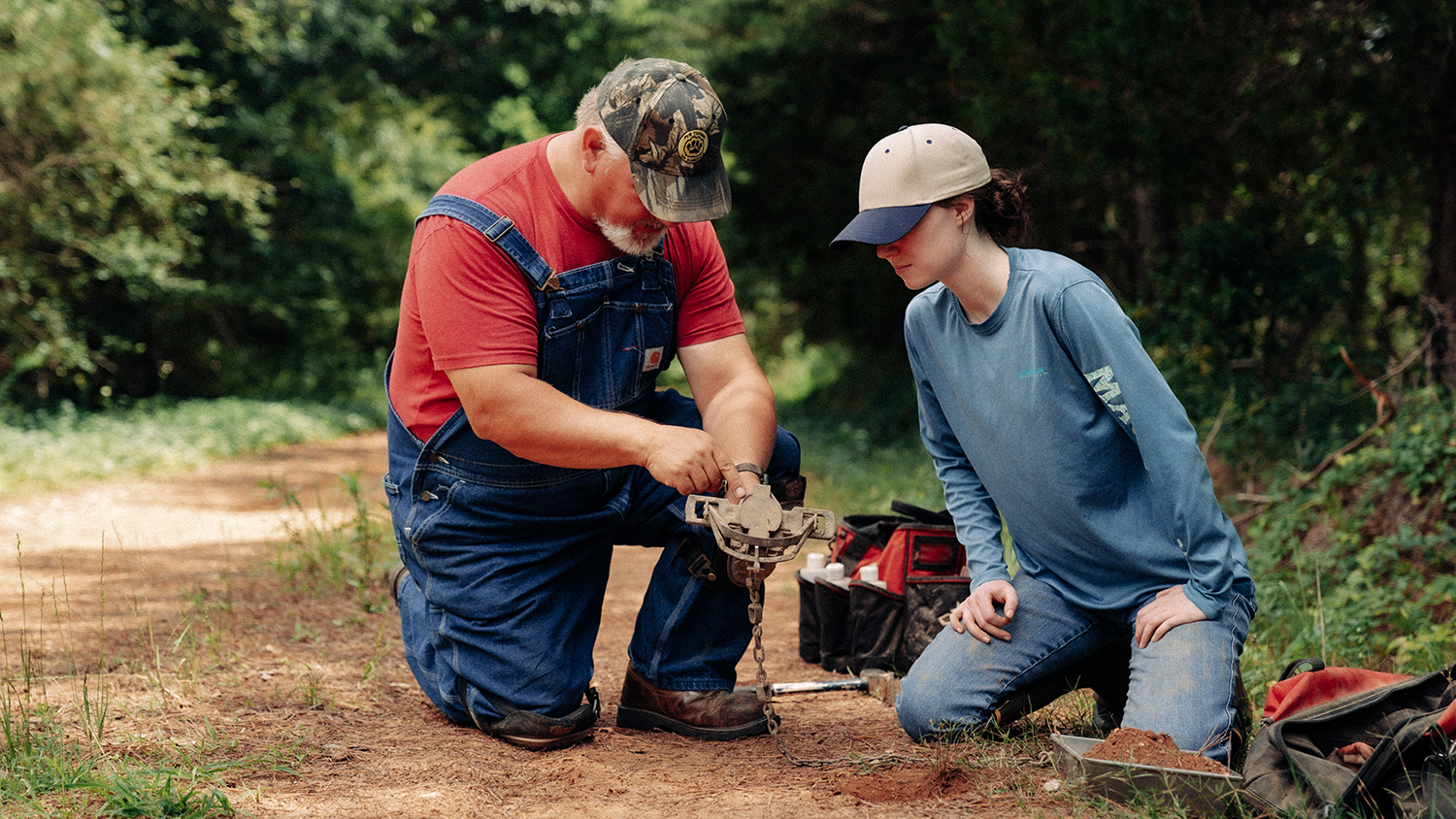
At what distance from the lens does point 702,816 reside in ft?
7.65

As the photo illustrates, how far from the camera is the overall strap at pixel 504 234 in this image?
8.91 ft

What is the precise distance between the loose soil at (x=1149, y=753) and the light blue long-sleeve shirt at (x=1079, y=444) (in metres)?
0.35

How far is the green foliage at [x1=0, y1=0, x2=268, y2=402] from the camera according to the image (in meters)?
10.9

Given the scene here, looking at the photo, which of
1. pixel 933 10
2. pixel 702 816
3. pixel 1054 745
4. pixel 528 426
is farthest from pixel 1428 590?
pixel 933 10

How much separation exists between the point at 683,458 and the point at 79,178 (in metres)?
11.6

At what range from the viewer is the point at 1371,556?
14.6 feet

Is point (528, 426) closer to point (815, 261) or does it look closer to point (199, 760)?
point (199, 760)

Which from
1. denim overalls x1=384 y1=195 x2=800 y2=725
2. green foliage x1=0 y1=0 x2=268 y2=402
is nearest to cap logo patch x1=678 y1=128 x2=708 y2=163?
denim overalls x1=384 y1=195 x2=800 y2=725

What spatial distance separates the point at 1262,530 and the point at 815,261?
6492 mm

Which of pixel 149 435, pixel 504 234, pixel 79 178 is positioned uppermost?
pixel 79 178

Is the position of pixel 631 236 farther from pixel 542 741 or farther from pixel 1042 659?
pixel 1042 659

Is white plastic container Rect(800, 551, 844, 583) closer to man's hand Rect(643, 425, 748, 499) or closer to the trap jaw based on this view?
the trap jaw

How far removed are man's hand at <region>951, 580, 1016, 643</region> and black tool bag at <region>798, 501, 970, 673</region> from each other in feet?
1.81

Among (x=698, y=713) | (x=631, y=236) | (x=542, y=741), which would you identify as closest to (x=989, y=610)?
(x=698, y=713)
